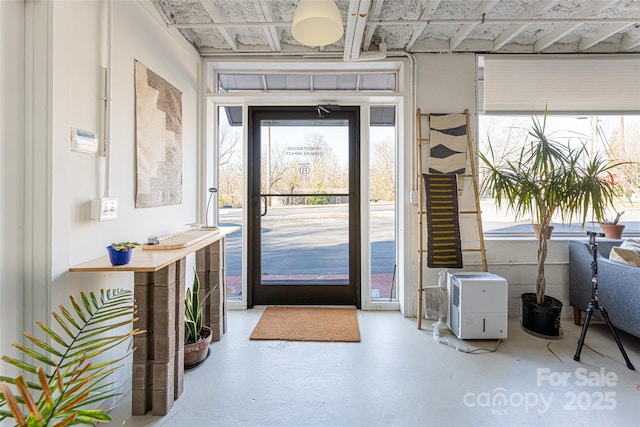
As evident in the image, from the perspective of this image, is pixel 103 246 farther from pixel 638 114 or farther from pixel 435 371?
pixel 638 114

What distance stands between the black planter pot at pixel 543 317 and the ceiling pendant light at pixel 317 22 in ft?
9.63

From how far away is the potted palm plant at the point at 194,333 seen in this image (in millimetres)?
2381

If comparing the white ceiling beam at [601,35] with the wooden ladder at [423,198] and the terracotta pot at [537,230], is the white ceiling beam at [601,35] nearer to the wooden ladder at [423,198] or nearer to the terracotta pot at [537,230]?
the wooden ladder at [423,198]

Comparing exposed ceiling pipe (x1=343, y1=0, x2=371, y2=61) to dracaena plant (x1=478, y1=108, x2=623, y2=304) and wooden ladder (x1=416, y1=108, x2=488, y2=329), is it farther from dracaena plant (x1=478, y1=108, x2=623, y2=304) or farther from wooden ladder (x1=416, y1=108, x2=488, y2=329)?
dracaena plant (x1=478, y1=108, x2=623, y2=304)

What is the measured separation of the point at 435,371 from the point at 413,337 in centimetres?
57

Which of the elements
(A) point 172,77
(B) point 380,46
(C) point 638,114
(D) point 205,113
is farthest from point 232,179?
(C) point 638,114

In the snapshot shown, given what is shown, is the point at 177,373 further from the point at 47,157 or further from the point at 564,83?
the point at 564,83

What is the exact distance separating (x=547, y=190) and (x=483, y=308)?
1.19m

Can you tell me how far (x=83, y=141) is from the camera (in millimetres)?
1742

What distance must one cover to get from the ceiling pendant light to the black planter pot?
294 cm

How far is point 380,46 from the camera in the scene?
10.4ft

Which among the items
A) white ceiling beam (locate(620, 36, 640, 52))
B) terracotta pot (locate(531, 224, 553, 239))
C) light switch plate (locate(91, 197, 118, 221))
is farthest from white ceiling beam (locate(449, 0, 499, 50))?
light switch plate (locate(91, 197, 118, 221))

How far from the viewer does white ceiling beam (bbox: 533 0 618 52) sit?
262cm

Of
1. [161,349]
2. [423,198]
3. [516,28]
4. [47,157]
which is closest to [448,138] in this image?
[423,198]
